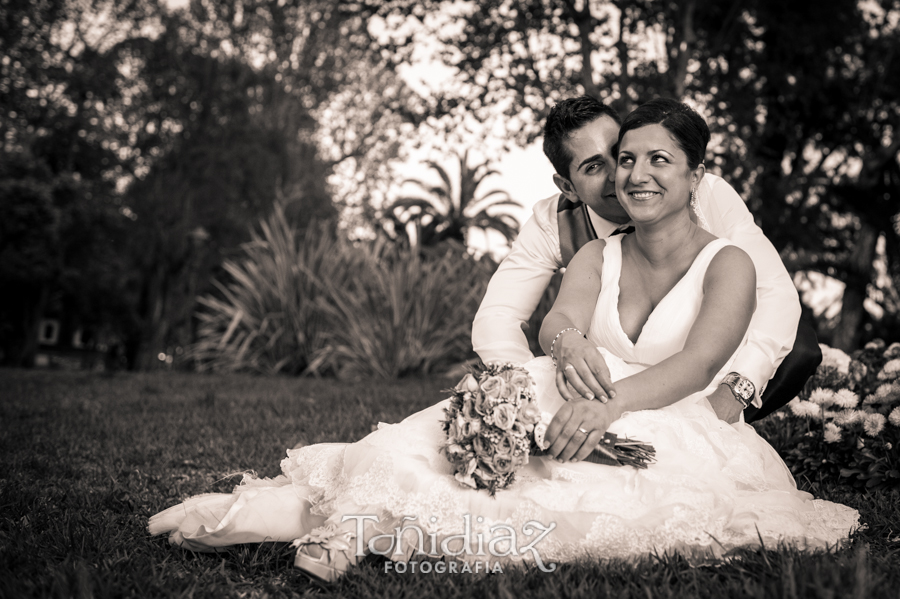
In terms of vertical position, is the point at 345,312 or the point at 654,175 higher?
the point at 654,175

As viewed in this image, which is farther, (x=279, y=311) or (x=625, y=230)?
(x=279, y=311)

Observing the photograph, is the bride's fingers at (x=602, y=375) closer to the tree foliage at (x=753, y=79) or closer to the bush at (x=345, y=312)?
the bush at (x=345, y=312)

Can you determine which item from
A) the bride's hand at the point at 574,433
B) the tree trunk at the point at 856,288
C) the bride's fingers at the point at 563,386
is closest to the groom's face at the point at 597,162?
the bride's fingers at the point at 563,386

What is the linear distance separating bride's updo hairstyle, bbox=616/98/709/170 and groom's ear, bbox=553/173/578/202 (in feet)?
3.25

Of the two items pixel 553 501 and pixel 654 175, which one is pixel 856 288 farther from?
pixel 553 501

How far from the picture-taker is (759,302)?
10.3 feet

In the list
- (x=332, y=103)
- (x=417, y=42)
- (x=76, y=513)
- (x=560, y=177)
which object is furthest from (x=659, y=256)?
(x=332, y=103)

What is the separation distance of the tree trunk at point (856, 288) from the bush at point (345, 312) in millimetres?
7814

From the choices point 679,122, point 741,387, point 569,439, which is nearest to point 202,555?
point 569,439

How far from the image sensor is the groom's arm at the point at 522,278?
4.01 metres

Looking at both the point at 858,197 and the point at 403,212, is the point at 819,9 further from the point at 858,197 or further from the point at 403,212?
the point at 403,212

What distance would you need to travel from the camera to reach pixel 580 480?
2230 millimetres

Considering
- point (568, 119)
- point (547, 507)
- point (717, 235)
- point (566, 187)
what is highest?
point (568, 119)

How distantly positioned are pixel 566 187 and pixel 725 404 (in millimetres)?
1562
